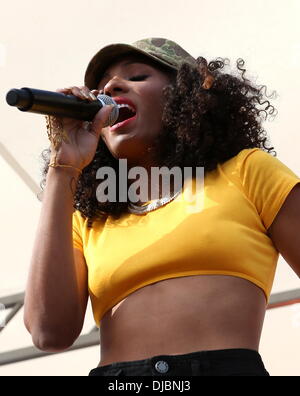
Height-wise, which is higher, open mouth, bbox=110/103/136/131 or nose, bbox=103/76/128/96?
nose, bbox=103/76/128/96

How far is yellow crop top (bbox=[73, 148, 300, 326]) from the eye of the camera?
1.51 metres

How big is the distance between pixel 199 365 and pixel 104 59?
0.82m

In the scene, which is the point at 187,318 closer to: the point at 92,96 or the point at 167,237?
the point at 167,237

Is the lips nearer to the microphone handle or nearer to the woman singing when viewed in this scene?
the woman singing

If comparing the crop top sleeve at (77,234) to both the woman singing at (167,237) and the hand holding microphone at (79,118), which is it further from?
the hand holding microphone at (79,118)

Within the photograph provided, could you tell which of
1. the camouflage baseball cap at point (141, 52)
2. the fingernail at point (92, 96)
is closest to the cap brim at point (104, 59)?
the camouflage baseball cap at point (141, 52)

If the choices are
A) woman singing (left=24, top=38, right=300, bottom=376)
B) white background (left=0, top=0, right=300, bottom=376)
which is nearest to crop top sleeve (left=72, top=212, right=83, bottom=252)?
woman singing (left=24, top=38, right=300, bottom=376)

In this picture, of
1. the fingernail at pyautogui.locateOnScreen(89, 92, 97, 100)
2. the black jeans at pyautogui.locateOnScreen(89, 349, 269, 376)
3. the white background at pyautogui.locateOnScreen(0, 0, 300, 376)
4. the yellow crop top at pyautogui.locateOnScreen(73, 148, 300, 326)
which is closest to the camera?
the black jeans at pyautogui.locateOnScreen(89, 349, 269, 376)

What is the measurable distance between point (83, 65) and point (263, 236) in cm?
186

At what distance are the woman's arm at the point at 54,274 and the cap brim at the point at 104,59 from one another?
384 mm

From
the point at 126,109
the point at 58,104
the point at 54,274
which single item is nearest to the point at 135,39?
the point at 126,109

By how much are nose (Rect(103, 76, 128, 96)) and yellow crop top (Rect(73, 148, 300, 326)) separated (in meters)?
0.30

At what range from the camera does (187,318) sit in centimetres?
146
